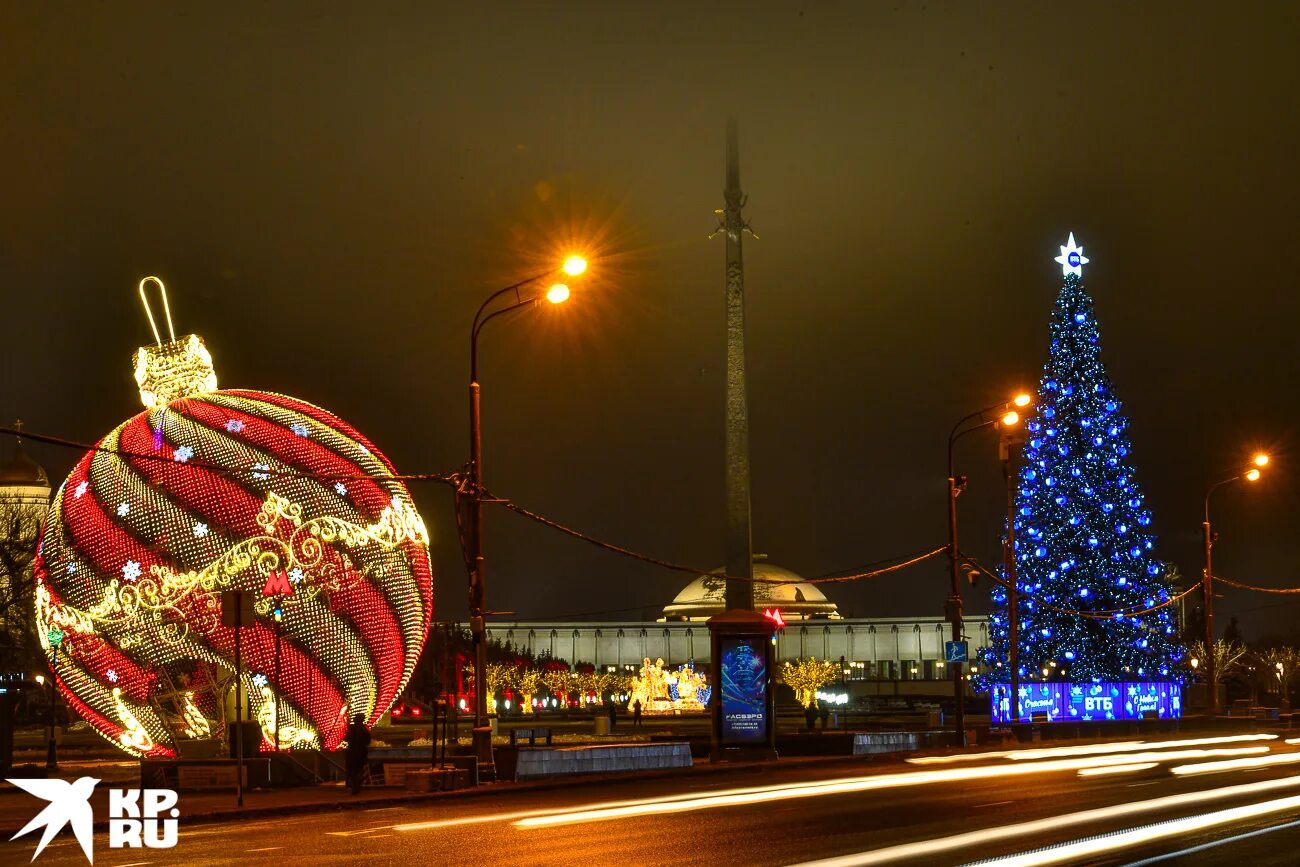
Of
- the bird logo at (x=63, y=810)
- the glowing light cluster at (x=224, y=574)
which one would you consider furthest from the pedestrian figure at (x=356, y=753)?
the bird logo at (x=63, y=810)

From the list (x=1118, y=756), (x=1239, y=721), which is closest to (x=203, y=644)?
(x=1118, y=756)

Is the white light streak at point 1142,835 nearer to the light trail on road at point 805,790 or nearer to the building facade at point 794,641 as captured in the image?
the light trail on road at point 805,790

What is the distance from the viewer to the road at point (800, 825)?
1551 centimetres

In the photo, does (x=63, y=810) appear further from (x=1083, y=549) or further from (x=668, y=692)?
(x=668, y=692)

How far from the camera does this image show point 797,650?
144625 millimetres

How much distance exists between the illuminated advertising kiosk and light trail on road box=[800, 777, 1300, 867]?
9362mm

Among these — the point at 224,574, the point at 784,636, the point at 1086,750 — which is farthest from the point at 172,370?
the point at 784,636

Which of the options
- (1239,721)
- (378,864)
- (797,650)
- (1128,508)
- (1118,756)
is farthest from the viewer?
(797,650)

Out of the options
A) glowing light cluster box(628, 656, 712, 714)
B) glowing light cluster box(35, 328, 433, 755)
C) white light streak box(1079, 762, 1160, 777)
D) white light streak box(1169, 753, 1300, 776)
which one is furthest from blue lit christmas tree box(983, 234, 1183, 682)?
glowing light cluster box(35, 328, 433, 755)

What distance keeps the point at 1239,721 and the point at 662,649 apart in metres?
95.4

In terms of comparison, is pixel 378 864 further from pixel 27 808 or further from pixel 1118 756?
pixel 1118 756

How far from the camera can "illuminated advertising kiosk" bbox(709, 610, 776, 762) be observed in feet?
101
